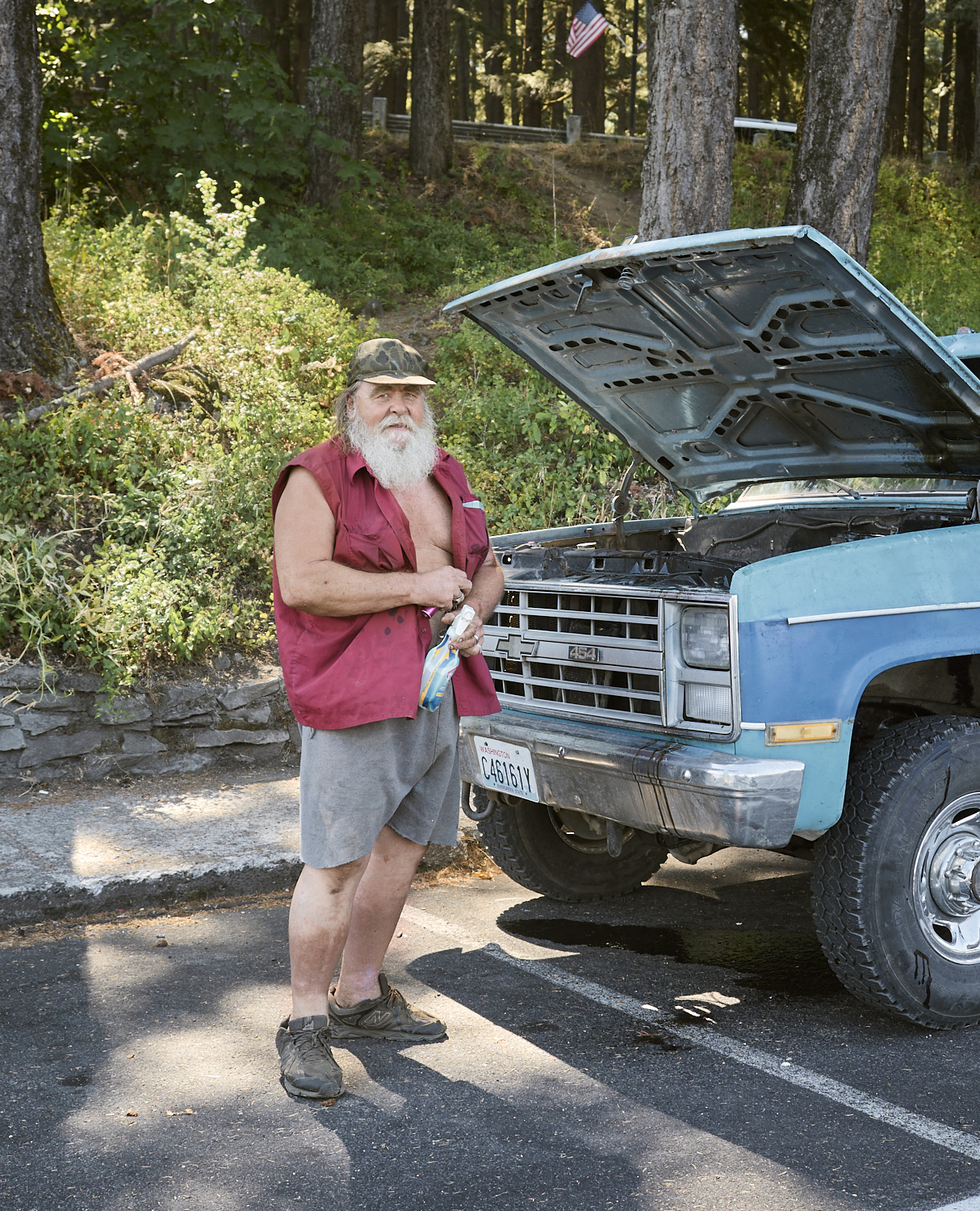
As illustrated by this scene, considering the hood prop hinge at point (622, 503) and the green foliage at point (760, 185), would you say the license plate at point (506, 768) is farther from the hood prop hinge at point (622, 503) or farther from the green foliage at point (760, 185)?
the green foliage at point (760, 185)

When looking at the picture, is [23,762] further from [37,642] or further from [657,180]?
[657,180]

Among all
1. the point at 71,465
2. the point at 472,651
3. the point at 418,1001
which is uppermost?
the point at 71,465

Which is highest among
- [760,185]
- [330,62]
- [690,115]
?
[330,62]

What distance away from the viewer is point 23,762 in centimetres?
632

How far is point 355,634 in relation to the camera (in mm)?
3504

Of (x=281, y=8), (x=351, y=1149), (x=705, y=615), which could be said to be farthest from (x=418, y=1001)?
(x=281, y=8)

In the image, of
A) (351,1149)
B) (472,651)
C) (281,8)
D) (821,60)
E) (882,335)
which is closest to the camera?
(351,1149)

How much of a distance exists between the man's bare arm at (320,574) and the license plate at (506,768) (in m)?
1.01

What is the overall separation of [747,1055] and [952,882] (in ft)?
2.84

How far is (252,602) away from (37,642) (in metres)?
1.22

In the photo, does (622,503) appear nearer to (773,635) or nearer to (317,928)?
(773,635)

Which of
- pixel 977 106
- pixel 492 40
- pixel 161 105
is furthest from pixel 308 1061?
pixel 492 40

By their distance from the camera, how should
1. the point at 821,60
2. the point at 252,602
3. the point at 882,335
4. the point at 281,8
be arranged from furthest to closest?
the point at 281,8 → the point at 821,60 → the point at 252,602 → the point at 882,335

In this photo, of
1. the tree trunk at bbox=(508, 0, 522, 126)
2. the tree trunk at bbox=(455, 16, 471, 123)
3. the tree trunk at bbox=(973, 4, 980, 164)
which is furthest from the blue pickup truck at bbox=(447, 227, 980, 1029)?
the tree trunk at bbox=(455, 16, 471, 123)
